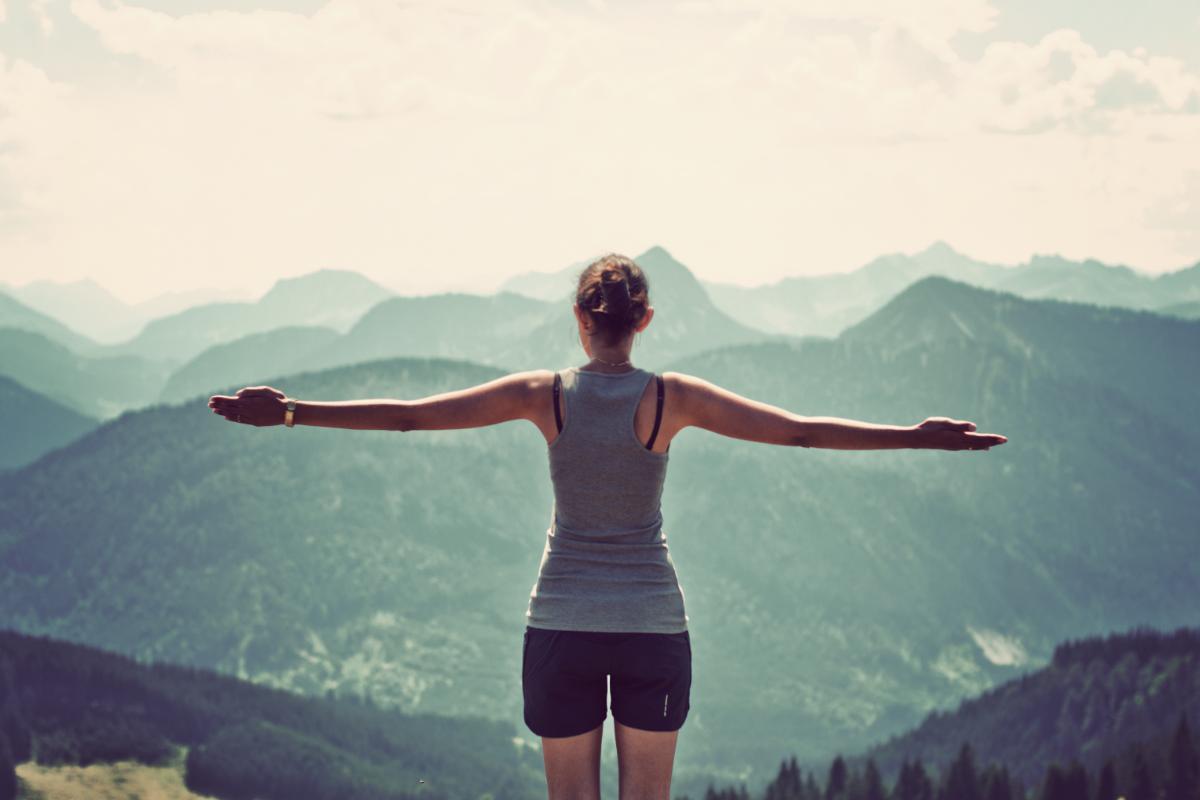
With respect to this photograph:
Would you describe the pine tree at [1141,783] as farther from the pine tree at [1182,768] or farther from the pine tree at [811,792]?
the pine tree at [811,792]

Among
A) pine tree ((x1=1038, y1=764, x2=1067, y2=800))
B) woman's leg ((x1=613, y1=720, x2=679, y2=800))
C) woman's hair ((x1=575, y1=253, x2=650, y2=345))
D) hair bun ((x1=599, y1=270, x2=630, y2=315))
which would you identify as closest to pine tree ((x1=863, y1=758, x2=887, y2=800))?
pine tree ((x1=1038, y1=764, x2=1067, y2=800))

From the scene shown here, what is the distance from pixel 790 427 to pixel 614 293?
1348mm

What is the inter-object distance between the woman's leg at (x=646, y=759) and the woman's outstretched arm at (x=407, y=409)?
204 centimetres

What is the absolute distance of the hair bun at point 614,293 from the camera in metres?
7.08

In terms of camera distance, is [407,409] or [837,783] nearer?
[407,409]

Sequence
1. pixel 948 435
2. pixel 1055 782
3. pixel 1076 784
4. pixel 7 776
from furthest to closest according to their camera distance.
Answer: pixel 7 776 → pixel 1076 784 → pixel 1055 782 → pixel 948 435

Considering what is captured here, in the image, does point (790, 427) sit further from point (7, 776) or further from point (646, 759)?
point (7, 776)

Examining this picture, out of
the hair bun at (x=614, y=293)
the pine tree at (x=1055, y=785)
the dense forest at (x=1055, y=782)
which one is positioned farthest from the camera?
the pine tree at (x=1055, y=785)

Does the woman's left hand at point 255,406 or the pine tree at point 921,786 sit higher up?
the woman's left hand at point 255,406

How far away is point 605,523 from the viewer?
23.2ft

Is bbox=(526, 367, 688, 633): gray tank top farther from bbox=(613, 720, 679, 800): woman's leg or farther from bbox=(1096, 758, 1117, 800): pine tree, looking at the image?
bbox=(1096, 758, 1117, 800): pine tree

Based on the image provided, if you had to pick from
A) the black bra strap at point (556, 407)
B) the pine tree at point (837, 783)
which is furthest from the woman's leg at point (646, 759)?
the pine tree at point (837, 783)

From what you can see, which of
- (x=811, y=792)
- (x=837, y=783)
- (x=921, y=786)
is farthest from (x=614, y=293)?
(x=837, y=783)

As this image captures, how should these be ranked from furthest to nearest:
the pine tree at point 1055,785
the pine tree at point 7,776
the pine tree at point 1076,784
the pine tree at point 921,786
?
the pine tree at point 7,776
the pine tree at point 921,786
the pine tree at point 1076,784
the pine tree at point 1055,785
